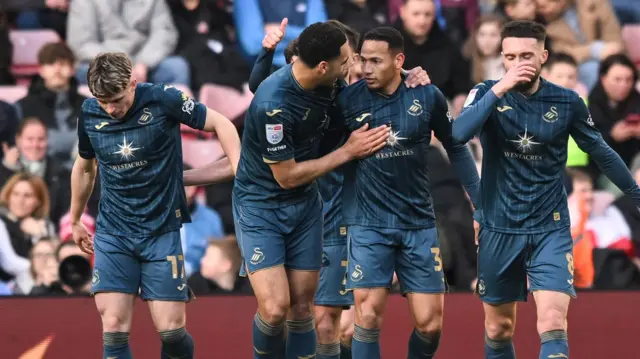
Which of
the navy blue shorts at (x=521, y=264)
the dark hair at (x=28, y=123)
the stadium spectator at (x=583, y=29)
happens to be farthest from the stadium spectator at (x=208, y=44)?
the navy blue shorts at (x=521, y=264)

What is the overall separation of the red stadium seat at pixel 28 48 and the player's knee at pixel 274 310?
4417 millimetres

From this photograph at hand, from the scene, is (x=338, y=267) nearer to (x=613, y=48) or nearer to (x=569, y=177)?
(x=569, y=177)

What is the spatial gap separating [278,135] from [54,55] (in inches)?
157

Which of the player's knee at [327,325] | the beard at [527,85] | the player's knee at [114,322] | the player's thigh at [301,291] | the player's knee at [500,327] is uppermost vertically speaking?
the beard at [527,85]

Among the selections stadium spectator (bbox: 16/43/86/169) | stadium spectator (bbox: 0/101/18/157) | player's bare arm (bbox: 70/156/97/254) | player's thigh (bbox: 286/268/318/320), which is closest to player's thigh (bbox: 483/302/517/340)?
Result: player's thigh (bbox: 286/268/318/320)

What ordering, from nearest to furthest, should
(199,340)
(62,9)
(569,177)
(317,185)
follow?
(317,185) → (199,340) → (569,177) → (62,9)

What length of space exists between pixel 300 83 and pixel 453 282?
3023 millimetres

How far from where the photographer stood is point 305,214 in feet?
24.1

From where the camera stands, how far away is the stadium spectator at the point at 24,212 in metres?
9.77

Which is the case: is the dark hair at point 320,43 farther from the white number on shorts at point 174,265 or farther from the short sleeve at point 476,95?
the white number on shorts at point 174,265

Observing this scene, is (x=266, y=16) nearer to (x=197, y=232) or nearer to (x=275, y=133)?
(x=197, y=232)

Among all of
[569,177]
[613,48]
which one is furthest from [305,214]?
[613,48]

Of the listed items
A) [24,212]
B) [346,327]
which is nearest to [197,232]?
[24,212]

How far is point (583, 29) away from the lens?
10711mm
